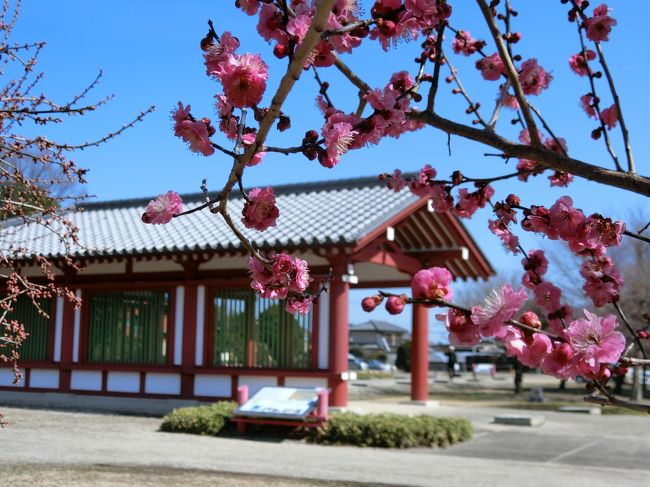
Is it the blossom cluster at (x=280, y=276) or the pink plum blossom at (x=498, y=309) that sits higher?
the blossom cluster at (x=280, y=276)

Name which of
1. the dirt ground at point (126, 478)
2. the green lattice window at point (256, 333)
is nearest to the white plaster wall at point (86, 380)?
the green lattice window at point (256, 333)

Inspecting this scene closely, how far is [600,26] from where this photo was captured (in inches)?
156

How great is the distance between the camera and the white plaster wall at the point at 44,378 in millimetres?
15914

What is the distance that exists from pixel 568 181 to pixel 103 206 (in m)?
17.2

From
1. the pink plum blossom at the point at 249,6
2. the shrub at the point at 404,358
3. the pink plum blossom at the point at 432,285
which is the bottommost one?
the shrub at the point at 404,358

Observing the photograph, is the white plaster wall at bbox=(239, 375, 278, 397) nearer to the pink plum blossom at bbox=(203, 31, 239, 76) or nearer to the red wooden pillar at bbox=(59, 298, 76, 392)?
the red wooden pillar at bbox=(59, 298, 76, 392)

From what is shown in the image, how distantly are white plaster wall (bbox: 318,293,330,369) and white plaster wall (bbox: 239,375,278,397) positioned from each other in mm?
998

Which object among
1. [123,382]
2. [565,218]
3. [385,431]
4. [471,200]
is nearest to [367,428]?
[385,431]

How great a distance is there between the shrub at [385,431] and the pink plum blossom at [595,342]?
8.62 meters

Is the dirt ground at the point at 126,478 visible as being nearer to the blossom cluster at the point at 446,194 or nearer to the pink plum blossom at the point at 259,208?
the blossom cluster at the point at 446,194

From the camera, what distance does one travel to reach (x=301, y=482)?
7547mm

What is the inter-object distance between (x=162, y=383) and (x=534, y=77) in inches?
467

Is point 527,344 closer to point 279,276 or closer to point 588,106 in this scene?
point 279,276

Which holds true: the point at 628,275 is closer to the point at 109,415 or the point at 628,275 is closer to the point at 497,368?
the point at 109,415
